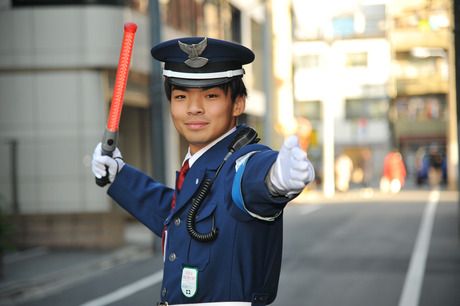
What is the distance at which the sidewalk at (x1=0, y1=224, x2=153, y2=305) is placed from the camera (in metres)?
11.7

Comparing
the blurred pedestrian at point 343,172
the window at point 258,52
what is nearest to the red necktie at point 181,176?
the window at point 258,52

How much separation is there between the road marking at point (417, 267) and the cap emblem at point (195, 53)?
7047 mm

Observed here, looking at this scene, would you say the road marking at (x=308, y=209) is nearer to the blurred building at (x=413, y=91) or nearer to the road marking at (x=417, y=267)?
the road marking at (x=417, y=267)

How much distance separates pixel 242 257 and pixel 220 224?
13 centimetres

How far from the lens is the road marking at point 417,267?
1032cm

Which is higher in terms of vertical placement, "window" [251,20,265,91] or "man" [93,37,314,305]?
"window" [251,20,265,91]

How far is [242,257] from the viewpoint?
322 cm

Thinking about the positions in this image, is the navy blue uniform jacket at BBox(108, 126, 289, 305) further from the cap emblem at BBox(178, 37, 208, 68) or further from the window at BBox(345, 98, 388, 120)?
the window at BBox(345, 98, 388, 120)

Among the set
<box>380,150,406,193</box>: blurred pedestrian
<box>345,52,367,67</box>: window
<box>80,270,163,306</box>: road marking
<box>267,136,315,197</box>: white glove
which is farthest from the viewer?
<box>345,52,367,67</box>: window

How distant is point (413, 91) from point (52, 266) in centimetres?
5216

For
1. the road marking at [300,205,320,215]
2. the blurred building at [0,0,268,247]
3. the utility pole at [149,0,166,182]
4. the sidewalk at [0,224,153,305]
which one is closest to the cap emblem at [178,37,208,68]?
the sidewalk at [0,224,153,305]

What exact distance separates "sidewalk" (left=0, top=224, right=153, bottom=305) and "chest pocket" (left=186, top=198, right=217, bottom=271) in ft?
26.3

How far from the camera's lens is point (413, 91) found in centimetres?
6366

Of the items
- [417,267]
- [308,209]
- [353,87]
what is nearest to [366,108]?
[353,87]
